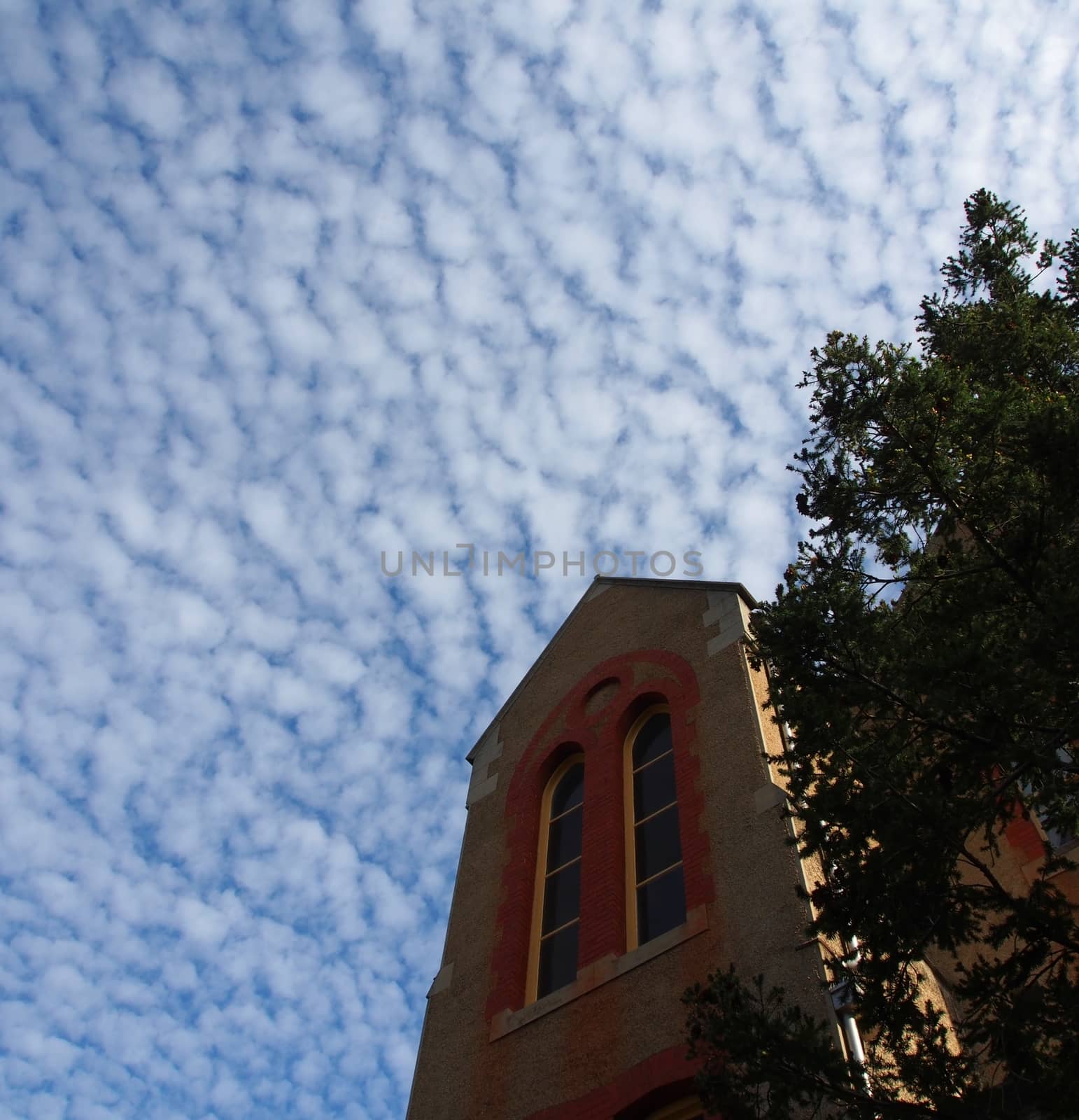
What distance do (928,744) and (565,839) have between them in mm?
5754

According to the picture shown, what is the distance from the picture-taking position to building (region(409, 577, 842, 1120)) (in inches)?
325

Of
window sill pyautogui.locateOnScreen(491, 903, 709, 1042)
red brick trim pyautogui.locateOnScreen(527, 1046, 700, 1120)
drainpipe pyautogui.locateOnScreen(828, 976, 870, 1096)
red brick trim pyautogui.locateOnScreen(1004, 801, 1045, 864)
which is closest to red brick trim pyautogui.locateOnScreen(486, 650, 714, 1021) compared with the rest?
window sill pyautogui.locateOnScreen(491, 903, 709, 1042)

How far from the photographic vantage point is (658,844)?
1030 centimetres

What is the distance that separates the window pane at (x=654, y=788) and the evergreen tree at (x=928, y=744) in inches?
113

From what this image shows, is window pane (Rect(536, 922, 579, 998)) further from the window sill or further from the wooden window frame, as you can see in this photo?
the wooden window frame

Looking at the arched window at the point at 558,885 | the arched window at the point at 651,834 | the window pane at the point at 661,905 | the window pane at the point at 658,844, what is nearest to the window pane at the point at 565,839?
the arched window at the point at 558,885

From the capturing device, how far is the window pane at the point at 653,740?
11.5 meters

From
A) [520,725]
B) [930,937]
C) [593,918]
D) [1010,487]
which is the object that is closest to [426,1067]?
[593,918]

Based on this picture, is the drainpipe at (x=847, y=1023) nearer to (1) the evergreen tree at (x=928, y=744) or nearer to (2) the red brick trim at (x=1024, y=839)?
(1) the evergreen tree at (x=928, y=744)

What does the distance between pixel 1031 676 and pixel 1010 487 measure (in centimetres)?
218

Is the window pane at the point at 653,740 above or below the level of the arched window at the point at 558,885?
above

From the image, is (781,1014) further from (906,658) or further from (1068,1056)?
(906,658)

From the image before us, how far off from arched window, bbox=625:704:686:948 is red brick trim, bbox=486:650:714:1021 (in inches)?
4.2

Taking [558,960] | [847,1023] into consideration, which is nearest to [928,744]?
[847,1023]
